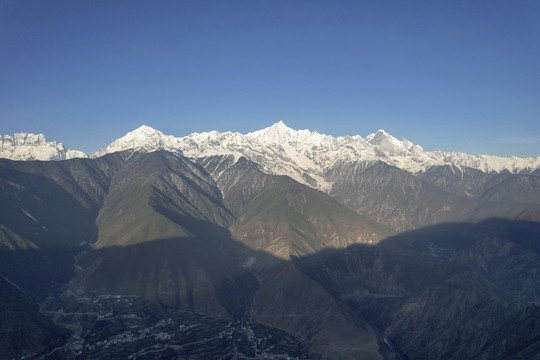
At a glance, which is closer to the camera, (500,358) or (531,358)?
(531,358)
